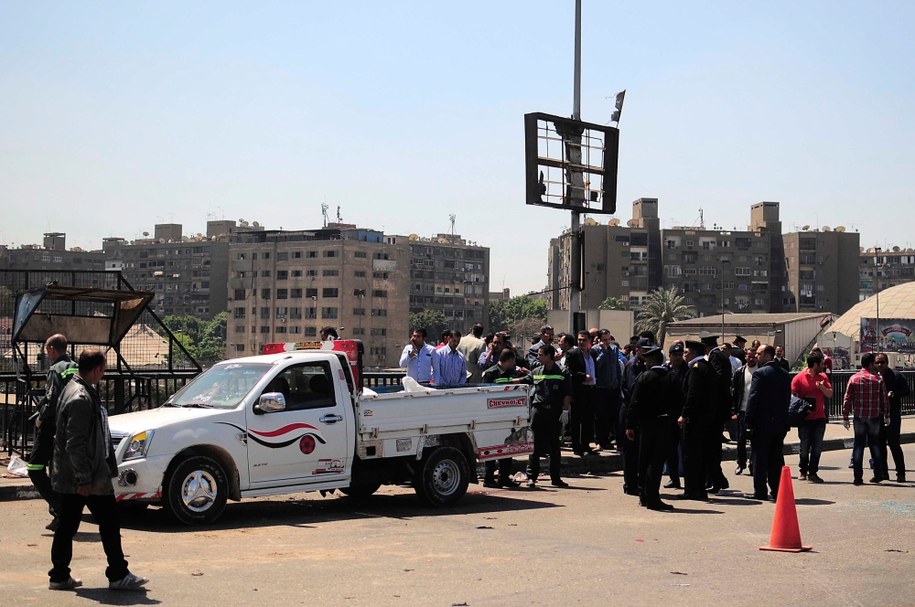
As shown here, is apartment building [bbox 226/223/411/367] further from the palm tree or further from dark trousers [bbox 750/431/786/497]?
dark trousers [bbox 750/431/786/497]

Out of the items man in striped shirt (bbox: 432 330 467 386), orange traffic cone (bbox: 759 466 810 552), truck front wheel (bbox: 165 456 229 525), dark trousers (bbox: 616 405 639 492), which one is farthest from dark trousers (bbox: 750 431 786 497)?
truck front wheel (bbox: 165 456 229 525)

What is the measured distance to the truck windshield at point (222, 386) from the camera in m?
12.6

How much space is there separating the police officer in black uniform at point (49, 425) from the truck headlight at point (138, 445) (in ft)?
2.67

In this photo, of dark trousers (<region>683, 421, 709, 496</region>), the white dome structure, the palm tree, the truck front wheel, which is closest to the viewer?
the truck front wheel

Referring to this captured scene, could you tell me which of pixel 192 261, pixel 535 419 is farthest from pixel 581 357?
pixel 192 261

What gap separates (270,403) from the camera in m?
12.3

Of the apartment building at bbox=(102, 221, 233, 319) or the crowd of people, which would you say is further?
the apartment building at bbox=(102, 221, 233, 319)

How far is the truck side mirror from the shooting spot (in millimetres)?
12336

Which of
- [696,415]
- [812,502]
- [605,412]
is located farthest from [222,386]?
[605,412]

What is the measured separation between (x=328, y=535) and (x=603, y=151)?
13513mm

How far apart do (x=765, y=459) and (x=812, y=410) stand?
2220mm

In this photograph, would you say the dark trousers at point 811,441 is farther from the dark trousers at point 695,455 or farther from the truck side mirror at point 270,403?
the truck side mirror at point 270,403

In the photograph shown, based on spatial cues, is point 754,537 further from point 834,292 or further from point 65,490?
point 834,292

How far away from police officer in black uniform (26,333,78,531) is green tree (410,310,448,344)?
171m
